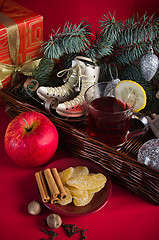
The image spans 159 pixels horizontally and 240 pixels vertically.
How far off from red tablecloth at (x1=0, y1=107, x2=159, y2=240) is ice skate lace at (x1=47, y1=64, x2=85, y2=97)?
0.27 meters

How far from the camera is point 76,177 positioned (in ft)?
2.39

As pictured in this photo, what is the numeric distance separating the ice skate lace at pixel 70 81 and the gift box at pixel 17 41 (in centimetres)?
11

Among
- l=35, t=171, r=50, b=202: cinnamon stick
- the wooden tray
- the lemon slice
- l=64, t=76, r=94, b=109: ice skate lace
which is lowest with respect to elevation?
l=35, t=171, r=50, b=202: cinnamon stick

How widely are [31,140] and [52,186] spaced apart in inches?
4.9

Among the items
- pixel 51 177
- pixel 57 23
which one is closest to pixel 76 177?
pixel 51 177

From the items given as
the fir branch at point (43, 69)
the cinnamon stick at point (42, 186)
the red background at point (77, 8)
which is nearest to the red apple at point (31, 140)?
the cinnamon stick at point (42, 186)

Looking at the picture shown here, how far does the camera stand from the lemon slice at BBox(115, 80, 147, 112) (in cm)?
79

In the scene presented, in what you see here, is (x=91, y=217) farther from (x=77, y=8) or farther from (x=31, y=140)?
(x=77, y=8)

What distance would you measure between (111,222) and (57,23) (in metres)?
0.93

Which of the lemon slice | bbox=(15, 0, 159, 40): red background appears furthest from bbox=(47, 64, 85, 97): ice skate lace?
bbox=(15, 0, 159, 40): red background

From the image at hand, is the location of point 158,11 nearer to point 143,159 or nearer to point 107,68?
point 107,68

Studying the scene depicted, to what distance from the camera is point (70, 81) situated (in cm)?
92

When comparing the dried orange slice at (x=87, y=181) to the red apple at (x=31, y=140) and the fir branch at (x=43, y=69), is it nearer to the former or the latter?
the red apple at (x=31, y=140)

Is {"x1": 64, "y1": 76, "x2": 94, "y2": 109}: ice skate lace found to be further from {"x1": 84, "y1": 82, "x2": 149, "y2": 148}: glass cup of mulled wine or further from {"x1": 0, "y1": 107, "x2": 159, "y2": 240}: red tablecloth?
{"x1": 0, "y1": 107, "x2": 159, "y2": 240}: red tablecloth
